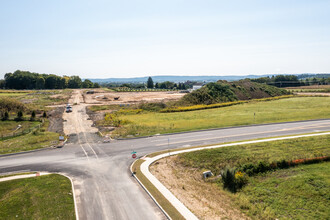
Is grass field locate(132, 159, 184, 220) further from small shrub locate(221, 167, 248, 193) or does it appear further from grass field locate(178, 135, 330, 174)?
small shrub locate(221, 167, 248, 193)

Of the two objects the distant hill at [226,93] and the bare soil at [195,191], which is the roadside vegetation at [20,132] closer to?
the bare soil at [195,191]

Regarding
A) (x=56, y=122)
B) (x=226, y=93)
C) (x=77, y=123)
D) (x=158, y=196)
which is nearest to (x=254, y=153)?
(x=158, y=196)

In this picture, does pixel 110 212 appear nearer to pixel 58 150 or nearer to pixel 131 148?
pixel 131 148

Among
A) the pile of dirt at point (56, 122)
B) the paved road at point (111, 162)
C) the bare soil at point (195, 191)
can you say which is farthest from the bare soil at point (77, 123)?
the bare soil at point (195, 191)

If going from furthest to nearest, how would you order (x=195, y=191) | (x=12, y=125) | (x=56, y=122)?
(x=56, y=122) < (x=12, y=125) < (x=195, y=191)

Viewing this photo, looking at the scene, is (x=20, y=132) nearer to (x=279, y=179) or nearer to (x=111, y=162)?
(x=111, y=162)

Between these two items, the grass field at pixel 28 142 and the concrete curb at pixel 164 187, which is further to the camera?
the grass field at pixel 28 142
